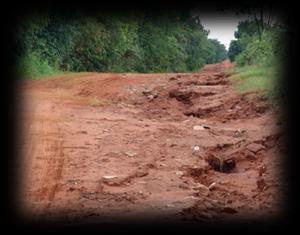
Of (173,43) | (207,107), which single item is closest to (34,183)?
(207,107)

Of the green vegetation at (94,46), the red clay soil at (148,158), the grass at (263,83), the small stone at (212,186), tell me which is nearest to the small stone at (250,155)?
the red clay soil at (148,158)

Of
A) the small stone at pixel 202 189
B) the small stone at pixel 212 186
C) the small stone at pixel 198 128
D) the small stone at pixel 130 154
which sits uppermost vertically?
the small stone at pixel 198 128

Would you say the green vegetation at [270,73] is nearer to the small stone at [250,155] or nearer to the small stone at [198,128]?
the small stone at [198,128]

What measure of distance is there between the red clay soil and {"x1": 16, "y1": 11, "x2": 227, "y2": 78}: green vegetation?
1749 millimetres

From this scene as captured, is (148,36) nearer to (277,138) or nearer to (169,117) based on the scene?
(169,117)

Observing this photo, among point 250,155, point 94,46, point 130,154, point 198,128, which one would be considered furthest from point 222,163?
point 94,46

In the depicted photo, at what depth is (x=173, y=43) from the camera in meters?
25.0

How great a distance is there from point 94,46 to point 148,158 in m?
12.7

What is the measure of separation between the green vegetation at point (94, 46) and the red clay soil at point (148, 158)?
1.75 meters

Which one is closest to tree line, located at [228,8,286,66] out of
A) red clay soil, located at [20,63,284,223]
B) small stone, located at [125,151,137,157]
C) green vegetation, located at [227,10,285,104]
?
green vegetation, located at [227,10,285,104]

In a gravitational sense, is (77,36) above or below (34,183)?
above

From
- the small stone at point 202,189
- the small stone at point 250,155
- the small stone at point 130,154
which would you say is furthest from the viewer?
the small stone at point 250,155

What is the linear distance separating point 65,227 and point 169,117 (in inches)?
260

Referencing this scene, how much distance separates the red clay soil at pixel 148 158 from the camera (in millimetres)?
5047
